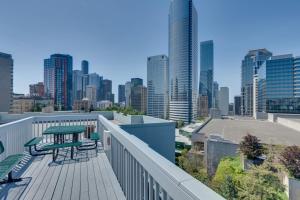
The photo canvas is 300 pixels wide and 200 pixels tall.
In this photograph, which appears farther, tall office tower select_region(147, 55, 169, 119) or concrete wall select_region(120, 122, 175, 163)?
tall office tower select_region(147, 55, 169, 119)

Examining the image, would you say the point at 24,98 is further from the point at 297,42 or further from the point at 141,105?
the point at 297,42

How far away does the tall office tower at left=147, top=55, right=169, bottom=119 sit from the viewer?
88.3 m

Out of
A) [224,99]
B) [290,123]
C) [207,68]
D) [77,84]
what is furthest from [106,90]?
[290,123]

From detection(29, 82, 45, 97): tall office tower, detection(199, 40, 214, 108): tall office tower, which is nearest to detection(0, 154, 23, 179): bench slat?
detection(29, 82, 45, 97): tall office tower

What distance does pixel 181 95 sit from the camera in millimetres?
75500

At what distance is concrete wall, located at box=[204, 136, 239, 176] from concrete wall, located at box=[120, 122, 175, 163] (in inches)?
440

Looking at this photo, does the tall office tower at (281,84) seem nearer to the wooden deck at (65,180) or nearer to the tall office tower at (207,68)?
the wooden deck at (65,180)

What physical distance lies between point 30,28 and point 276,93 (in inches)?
2520

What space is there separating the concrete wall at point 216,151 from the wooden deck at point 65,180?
12975 mm

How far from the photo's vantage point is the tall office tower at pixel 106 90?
118125 millimetres

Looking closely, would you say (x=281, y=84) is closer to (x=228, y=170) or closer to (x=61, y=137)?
(x=228, y=170)

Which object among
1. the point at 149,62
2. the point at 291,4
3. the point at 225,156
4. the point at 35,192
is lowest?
the point at 225,156

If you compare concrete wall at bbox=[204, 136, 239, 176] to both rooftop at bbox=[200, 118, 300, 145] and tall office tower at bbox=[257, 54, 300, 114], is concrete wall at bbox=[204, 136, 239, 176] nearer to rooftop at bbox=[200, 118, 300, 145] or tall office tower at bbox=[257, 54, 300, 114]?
rooftop at bbox=[200, 118, 300, 145]

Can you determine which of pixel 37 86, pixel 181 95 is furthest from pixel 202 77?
pixel 37 86
